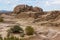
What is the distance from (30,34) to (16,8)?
4617cm

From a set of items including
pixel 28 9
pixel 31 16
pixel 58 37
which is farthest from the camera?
pixel 28 9

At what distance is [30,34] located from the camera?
18.8m

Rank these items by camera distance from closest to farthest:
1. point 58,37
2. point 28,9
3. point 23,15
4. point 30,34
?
point 58,37 < point 30,34 < point 23,15 < point 28,9

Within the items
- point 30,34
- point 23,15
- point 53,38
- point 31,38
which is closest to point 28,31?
point 30,34

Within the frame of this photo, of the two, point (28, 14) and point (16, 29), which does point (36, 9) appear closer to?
point (28, 14)

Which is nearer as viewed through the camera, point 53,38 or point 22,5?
point 53,38

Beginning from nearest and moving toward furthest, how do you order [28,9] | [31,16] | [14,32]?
[14,32] < [31,16] < [28,9]

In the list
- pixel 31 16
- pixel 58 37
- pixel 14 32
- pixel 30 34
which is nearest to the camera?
pixel 58 37

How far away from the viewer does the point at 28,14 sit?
49.1 metres

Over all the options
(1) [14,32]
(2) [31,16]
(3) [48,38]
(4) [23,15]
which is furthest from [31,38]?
(4) [23,15]

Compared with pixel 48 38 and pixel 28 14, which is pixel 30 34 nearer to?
pixel 48 38

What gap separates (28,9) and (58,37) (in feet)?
150

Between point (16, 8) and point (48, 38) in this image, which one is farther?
point (16, 8)

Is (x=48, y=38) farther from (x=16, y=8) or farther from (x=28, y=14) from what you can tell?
(x=16, y=8)
